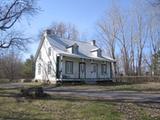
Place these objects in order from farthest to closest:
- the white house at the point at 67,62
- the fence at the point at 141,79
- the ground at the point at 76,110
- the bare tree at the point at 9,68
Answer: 1. the bare tree at the point at 9,68
2. the fence at the point at 141,79
3. the white house at the point at 67,62
4. the ground at the point at 76,110

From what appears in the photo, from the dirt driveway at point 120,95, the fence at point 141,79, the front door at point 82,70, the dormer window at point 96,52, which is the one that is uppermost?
the dormer window at point 96,52

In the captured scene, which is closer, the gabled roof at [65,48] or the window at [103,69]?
the gabled roof at [65,48]

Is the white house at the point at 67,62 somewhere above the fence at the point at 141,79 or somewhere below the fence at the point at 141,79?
above

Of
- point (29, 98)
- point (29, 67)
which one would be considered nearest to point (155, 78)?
point (29, 67)

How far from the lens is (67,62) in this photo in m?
33.8

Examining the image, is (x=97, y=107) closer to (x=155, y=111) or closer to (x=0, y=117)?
(x=155, y=111)

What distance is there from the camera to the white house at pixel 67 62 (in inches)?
1302

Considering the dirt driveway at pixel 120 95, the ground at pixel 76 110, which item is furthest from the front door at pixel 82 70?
the ground at pixel 76 110

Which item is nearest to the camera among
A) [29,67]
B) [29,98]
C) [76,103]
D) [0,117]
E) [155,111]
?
[0,117]

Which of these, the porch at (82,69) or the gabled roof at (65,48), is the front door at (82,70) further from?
the gabled roof at (65,48)

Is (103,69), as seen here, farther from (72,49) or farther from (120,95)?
(120,95)

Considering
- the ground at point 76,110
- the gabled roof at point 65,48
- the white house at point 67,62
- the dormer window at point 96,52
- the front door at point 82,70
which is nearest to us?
the ground at point 76,110

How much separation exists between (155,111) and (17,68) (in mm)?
51328

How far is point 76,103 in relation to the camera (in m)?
14.6
